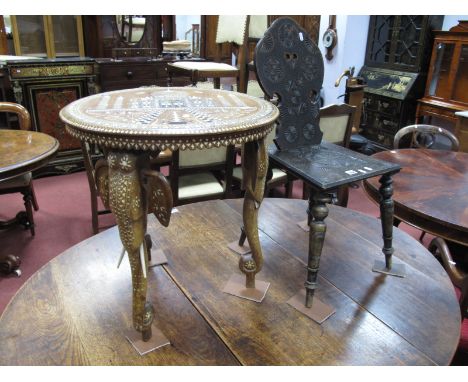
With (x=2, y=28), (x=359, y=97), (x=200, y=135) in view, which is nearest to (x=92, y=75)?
(x=2, y=28)

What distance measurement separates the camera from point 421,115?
14.1ft

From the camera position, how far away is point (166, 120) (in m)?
0.98

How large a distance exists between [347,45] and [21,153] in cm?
413

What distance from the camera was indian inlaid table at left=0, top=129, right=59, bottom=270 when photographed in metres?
1.88

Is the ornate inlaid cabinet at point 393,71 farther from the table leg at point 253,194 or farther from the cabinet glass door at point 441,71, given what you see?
the table leg at point 253,194

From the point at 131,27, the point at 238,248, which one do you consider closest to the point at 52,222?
the point at 238,248

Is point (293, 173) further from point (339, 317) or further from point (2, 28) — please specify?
point (2, 28)

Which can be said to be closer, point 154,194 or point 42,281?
point 154,194

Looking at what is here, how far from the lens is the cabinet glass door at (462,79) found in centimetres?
383

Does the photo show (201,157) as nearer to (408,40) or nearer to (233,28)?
(233,28)

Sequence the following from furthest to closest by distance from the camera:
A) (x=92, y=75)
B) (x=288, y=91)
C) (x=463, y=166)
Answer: (x=92, y=75)
(x=463, y=166)
(x=288, y=91)

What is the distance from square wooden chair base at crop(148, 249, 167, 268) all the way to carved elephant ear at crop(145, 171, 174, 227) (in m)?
0.42

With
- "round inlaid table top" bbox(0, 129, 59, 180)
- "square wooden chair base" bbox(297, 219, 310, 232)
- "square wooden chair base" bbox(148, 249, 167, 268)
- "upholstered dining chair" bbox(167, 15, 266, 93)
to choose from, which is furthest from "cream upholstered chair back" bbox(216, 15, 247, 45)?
"square wooden chair base" bbox(148, 249, 167, 268)

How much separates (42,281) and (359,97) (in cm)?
378
